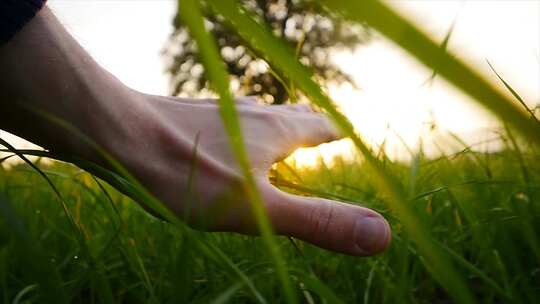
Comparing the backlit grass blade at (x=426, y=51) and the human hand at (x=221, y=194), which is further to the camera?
the human hand at (x=221, y=194)

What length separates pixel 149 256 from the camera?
1469 mm

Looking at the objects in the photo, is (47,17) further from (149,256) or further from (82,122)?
(149,256)

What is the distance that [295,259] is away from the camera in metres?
1.41

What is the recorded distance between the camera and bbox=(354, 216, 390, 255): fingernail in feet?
3.05

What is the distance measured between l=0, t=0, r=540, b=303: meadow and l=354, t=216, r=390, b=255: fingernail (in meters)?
0.05

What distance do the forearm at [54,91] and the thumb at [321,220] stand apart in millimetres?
324

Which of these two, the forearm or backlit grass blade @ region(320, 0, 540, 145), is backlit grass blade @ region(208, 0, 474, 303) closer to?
backlit grass blade @ region(320, 0, 540, 145)

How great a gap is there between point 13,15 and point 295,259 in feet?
2.95

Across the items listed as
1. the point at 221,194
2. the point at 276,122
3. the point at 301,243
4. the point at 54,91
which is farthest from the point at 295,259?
the point at 54,91

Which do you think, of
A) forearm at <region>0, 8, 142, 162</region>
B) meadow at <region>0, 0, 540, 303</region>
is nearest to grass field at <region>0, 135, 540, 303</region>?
meadow at <region>0, 0, 540, 303</region>

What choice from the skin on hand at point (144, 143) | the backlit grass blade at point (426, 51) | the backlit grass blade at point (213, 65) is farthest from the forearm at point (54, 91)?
the backlit grass blade at point (426, 51)

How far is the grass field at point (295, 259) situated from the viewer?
0.77 metres

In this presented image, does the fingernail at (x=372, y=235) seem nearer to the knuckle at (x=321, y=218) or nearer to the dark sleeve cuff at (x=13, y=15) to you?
the knuckle at (x=321, y=218)

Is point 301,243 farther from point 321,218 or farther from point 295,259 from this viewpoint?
point 321,218
